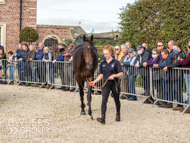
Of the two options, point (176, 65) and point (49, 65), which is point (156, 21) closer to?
point (49, 65)

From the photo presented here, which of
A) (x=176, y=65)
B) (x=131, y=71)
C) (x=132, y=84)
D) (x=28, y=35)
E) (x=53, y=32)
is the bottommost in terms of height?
(x=132, y=84)

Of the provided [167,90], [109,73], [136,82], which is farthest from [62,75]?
[109,73]

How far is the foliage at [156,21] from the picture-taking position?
15148mm

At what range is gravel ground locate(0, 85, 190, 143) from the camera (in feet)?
17.6

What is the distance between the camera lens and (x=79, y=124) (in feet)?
21.0

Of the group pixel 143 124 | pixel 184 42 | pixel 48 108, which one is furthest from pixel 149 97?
pixel 184 42

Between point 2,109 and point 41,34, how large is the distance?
16196mm

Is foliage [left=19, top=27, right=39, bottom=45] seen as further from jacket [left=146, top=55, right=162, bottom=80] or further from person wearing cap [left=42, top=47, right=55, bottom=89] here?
jacket [left=146, top=55, right=162, bottom=80]

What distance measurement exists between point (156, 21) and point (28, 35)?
10558mm

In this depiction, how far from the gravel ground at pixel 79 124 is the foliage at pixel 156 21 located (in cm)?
783

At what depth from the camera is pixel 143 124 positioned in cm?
646

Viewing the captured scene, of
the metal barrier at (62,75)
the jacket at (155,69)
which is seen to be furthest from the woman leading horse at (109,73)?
the metal barrier at (62,75)

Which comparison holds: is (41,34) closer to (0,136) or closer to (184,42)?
(184,42)

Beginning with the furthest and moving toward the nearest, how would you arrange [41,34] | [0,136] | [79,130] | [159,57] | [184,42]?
[41,34]
[184,42]
[159,57]
[79,130]
[0,136]
